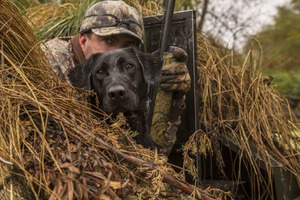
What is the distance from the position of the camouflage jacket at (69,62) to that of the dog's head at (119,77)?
47cm

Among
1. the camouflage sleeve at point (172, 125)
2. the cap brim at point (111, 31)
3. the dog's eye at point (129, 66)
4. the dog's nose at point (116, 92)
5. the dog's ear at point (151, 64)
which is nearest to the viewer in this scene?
the dog's nose at point (116, 92)

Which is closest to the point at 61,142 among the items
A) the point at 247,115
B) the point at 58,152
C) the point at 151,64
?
the point at 58,152

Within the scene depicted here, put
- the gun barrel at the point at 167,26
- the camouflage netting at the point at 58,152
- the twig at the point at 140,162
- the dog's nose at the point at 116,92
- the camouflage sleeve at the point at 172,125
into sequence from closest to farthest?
1. the camouflage netting at the point at 58,152
2. the twig at the point at 140,162
3. the dog's nose at the point at 116,92
4. the gun barrel at the point at 167,26
5. the camouflage sleeve at the point at 172,125

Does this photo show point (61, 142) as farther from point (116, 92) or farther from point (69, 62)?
point (69, 62)

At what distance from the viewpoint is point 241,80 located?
13.1ft

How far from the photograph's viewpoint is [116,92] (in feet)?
8.71

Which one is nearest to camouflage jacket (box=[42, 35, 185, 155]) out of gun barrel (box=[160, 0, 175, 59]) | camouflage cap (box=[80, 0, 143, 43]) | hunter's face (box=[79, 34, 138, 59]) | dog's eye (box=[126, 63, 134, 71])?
hunter's face (box=[79, 34, 138, 59])

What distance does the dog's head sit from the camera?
2.75 metres

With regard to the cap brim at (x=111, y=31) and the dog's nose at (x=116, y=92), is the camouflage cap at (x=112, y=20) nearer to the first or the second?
the cap brim at (x=111, y=31)

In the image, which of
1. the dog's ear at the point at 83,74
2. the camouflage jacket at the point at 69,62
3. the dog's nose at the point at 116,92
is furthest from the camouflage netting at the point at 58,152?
the camouflage jacket at the point at 69,62

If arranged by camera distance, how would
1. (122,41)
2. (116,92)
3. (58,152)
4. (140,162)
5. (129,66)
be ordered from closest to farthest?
(58,152)
(140,162)
(116,92)
(129,66)
(122,41)

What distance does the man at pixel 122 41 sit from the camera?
338 cm

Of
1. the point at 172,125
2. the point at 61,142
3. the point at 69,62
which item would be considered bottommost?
the point at 172,125

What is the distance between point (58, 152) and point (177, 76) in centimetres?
178
